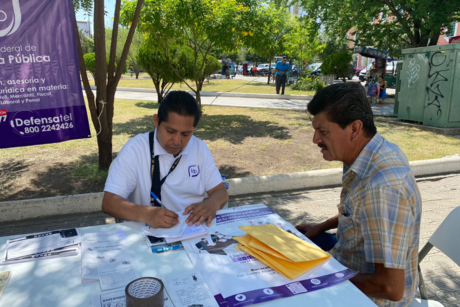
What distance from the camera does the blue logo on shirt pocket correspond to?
2.43 meters

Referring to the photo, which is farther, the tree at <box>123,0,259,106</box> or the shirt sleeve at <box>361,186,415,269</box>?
the tree at <box>123,0,259,106</box>

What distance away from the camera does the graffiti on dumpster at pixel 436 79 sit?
28.6ft

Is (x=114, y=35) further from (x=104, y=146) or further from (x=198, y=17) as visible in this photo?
(x=198, y=17)

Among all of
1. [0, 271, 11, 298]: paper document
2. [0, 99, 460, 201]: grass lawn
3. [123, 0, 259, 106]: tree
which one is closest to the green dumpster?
[0, 99, 460, 201]: grass lawn

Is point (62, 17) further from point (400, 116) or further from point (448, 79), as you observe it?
point (400, 116)

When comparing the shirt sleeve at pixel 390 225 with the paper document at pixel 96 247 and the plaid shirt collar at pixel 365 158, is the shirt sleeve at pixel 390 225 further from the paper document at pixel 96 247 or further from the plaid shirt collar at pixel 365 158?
the paper document at pixel 96 247

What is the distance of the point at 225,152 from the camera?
6570mm

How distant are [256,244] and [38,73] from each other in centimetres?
362

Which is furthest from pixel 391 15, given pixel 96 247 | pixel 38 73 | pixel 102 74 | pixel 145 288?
pixel 145 288

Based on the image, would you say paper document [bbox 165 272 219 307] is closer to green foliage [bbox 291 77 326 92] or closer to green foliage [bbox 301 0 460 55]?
green foliage [bbox 301 0 460 55]

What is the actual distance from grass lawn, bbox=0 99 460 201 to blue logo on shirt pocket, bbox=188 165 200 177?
2.66 metres

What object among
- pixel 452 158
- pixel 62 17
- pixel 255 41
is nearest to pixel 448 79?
pixel 452 158

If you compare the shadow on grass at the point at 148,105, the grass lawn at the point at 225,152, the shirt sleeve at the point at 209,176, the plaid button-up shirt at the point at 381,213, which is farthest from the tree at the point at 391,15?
the plaid button-up shirt at the point at 381,213

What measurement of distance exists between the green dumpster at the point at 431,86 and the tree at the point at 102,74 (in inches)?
301
